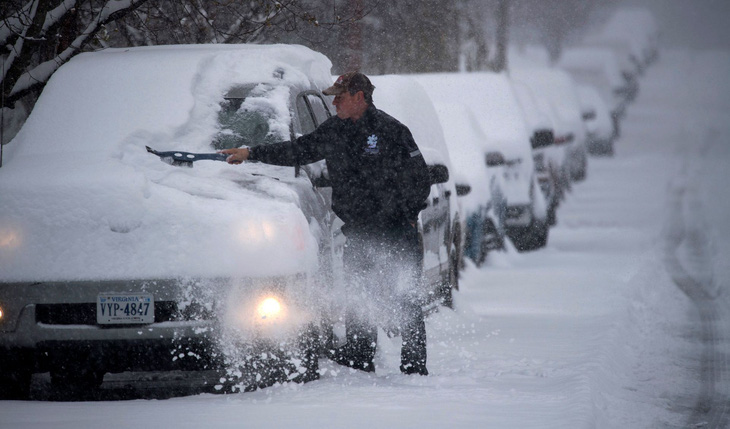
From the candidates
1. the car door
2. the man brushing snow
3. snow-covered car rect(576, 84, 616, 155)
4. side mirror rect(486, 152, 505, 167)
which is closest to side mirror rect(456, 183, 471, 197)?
side mirror rect(486, 152, 505, 167)

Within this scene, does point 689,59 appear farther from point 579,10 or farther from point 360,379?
point 360,379

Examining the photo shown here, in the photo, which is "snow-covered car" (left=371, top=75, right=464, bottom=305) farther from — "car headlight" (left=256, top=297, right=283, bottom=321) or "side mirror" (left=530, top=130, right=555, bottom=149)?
"side mirror" (left=530, top=130, right=555, bottom=149)

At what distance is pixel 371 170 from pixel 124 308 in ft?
5.63

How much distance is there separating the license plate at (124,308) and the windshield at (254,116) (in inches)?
53.0

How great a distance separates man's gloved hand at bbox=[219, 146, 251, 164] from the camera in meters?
6.09

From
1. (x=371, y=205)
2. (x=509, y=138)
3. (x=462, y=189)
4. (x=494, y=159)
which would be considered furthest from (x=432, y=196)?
(x=509, y=138)

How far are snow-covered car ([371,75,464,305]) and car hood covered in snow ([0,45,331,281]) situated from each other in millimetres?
2127

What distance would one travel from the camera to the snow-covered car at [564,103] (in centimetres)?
2142

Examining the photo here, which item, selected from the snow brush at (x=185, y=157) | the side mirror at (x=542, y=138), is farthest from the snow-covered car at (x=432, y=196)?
the side mirror at (x=542, y=138)

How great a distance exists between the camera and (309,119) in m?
7.12

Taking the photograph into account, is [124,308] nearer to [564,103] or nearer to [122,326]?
[122,326]

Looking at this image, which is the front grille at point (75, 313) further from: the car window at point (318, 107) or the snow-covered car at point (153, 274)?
the car window at point (318, 107)

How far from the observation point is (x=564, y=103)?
77.6 feet

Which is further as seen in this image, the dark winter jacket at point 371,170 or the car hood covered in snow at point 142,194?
the dark winter jacket at point 371,170
